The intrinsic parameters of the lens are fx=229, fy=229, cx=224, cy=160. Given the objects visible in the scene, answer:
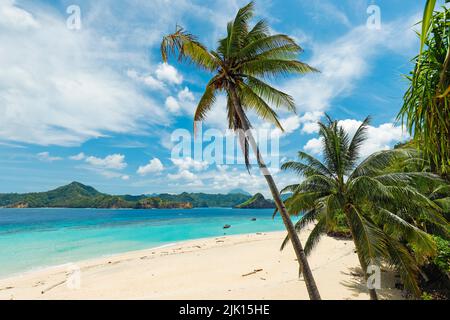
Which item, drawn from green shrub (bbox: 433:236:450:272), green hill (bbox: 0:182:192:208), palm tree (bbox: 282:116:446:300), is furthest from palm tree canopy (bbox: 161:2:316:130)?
green hill (bbox: 0:182:192:208)

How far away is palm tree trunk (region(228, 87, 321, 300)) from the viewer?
6.50m

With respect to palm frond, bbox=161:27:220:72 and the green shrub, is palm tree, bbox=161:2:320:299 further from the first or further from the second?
the green shrub

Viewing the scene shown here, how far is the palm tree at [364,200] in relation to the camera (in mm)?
7016

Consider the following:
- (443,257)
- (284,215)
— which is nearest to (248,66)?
(284,215)

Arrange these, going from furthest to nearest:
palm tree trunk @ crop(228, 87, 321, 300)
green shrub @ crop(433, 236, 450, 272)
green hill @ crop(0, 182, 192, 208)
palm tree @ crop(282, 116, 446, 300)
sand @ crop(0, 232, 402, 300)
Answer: green hill @ crop(0, 182, 192, 208) < sand @ crop(0, 232, 402, 300) < green shrub @ crop(433, 236, 450, 272) < palm tree @ crop(282, 116, 446, 300) < palm tree trunk @ crop(228, 87, 321, 300)

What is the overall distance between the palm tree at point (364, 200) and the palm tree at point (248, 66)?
201cm

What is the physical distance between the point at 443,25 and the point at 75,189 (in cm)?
21114

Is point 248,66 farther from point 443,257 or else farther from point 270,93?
point 443,257

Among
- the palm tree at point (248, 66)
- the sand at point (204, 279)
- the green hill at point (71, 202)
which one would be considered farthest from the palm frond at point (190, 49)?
the green hill at point (71, 202)

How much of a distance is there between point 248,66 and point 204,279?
11459 mm

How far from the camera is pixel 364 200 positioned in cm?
802

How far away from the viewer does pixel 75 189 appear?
579 ft

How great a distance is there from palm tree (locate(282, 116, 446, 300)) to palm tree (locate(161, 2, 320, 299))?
2014mm
